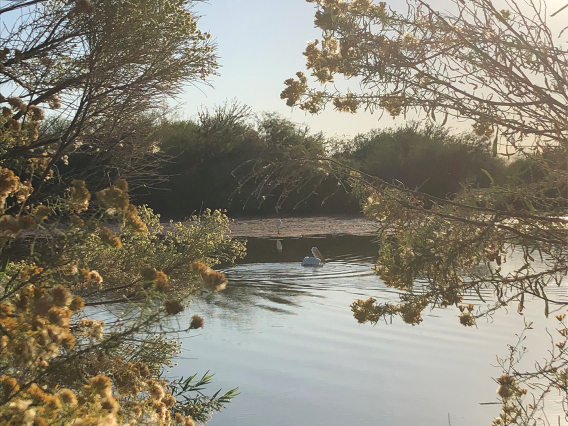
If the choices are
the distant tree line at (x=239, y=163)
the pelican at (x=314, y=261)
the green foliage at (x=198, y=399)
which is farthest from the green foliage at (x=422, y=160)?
the green foliage at (x=198, y=399)

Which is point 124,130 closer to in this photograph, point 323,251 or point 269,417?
point 269,417

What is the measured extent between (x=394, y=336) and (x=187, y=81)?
162 inches

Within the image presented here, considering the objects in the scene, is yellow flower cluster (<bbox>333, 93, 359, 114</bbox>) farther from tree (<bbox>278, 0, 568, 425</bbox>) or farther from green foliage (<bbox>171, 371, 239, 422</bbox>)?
green foliage (<bbox>171, 371, 239, 422</bbox>)

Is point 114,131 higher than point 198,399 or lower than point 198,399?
higher

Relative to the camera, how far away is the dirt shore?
18.8m

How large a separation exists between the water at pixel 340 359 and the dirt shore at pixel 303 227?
27.8ft

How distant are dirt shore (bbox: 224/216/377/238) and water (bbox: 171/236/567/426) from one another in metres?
8.48

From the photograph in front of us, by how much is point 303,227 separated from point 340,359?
46.9ft

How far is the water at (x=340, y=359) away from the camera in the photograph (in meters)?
5.30

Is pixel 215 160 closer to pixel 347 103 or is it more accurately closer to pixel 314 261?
pixel 314 261

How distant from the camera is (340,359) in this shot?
6.65m

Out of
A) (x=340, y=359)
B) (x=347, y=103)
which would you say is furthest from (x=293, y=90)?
(x=340, y=359)

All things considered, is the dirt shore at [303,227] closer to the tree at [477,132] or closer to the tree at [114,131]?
the tree at [114,131]

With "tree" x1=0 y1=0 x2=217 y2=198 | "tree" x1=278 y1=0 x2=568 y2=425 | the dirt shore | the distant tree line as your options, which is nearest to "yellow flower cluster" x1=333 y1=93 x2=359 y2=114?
"tree" x1=278 y1=0 x2=568 y2=425
